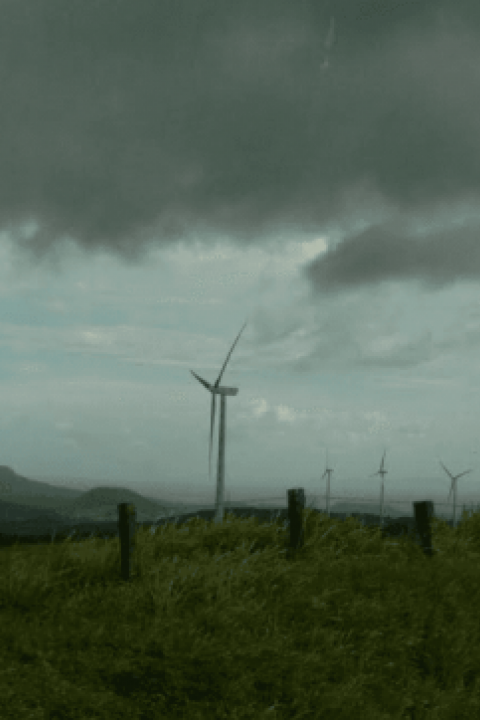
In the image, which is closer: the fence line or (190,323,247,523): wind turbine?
the fence line

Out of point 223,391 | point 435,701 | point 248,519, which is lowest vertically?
point 435,701

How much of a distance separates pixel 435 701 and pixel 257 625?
8.61ft

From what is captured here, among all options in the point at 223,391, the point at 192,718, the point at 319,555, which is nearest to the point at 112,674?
the point at 192,718

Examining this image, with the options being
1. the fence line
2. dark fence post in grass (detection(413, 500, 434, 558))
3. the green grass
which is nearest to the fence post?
the fence line

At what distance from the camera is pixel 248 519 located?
15.4 metres

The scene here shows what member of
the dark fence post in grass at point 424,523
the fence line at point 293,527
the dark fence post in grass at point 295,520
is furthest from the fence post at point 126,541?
the dark fence post in grass at point 424,523

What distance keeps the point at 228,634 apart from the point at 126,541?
2.64 meters

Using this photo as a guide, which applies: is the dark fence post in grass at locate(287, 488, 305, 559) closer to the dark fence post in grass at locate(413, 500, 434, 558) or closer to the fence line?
the fence line

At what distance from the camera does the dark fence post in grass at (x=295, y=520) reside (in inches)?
559

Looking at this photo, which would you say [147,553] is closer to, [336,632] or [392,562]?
[336,632]

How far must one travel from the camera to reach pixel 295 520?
1424 centimetres

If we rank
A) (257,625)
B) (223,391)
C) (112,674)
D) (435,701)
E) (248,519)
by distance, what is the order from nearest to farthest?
1. (112,674)
2. (435,701)
3. (257,625)
4. (248,519)
5. (223,391)

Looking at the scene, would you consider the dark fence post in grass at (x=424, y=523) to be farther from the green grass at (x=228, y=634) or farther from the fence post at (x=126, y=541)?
the fence post at (x=126, y=541)

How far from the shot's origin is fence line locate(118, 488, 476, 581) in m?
11.4
